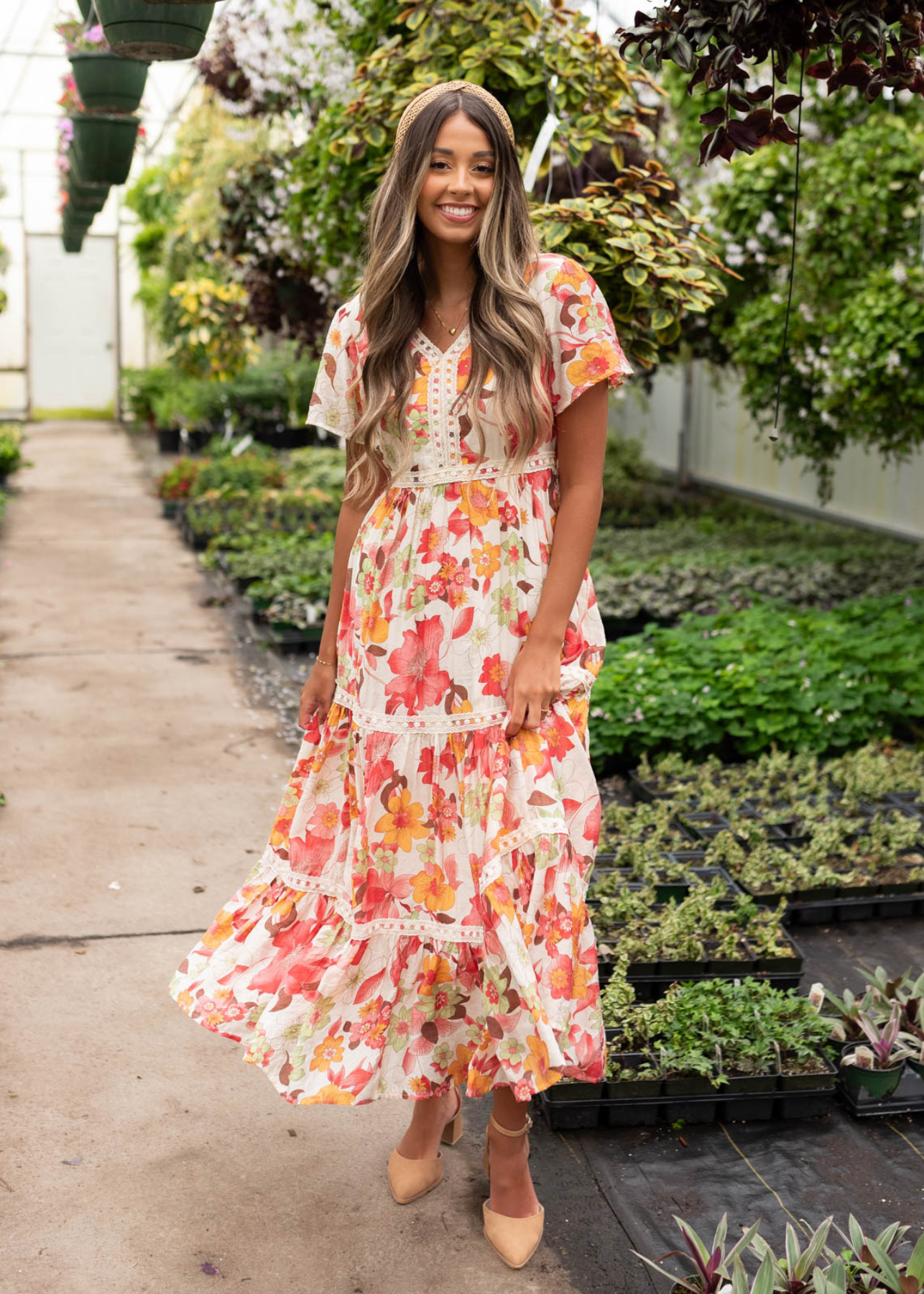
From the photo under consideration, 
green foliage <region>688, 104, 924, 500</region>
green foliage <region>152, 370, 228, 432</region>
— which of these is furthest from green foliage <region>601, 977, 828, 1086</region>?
green foliage <region>152, 370, 228, 432</region>

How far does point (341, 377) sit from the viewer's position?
2.02 m

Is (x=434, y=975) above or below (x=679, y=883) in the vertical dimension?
above

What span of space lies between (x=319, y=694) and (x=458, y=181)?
85 cm

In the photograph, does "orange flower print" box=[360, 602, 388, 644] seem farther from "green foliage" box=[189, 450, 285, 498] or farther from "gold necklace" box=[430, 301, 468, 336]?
"green foliage" box=[189, 450, 285, 498]

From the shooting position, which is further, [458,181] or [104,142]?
[104,142]

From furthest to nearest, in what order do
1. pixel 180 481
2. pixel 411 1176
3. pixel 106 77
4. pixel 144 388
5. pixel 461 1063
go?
1. pixel 144 388
2. pixel 180 481
3. pixel 106 77
4. pixel 411 1176
5. pixel 461 1063

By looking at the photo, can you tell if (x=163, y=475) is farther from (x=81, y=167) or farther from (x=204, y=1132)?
(x=204, y=1132)

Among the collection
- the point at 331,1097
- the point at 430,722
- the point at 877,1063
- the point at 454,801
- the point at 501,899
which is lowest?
the point at 877,1063

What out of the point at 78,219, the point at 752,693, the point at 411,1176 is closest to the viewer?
the point at 411,1176

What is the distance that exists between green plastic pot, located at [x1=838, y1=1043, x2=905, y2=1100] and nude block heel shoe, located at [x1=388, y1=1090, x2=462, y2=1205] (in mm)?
803

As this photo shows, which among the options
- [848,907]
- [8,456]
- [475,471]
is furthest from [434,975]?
[8,456]

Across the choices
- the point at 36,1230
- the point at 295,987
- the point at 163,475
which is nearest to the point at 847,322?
the point at 295,987

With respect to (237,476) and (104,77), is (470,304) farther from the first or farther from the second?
(237,476)

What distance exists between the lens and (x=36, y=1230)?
1.98m
